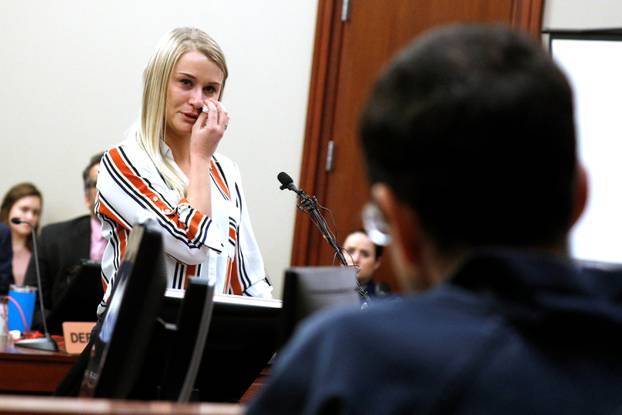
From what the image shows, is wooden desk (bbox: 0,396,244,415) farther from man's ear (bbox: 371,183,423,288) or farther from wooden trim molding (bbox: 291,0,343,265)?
wooden trim molding (bbox: 291,0,343,265)

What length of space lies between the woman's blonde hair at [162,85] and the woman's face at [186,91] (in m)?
0.01

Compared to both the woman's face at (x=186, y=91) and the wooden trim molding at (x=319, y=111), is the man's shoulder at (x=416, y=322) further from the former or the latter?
the wooden trim molding at (x=319, y=111)

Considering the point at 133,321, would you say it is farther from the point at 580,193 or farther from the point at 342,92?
the point at 342,92

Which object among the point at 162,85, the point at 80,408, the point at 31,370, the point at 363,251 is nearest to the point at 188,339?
the point at 80,408

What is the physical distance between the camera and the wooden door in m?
5.70

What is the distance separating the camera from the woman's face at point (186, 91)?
270 cm

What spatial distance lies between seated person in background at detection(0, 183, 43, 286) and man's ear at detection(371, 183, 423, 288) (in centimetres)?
497

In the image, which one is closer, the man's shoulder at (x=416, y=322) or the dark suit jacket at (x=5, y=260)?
the man's shoulder at (x=416, y=322)

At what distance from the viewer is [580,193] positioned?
2.77 feet

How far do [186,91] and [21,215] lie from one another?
3.16 m

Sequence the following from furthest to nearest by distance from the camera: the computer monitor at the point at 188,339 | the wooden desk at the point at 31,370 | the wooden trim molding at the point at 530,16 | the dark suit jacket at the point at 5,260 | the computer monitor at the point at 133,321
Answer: the wooden trim molding at the point at 530,16
the dark suit jacket at the point at 5,260
the wooden desk at the point at 31,370
the computer monitor at the point at 188,339
the computer monitor at the point at 133,321

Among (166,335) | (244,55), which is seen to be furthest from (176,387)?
(244,55)

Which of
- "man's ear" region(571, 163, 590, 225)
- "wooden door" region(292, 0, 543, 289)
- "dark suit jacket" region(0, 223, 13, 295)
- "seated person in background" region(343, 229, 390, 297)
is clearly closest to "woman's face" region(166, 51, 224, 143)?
"man's ear" region(571, 163, 590, 225)

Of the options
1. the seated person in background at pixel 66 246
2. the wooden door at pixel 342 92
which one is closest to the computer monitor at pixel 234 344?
the seated person in background at pixel 66 246
